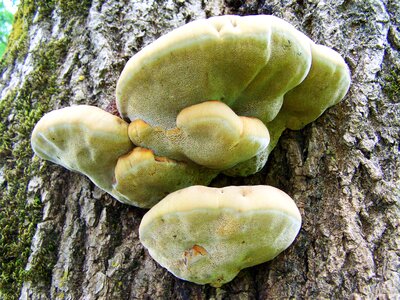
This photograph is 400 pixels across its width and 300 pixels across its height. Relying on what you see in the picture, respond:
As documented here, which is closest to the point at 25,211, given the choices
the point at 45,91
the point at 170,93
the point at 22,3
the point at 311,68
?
the point at 45,91

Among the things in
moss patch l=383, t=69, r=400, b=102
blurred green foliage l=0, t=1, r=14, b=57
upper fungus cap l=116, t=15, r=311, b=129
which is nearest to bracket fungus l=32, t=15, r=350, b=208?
upper fungus cap l=116, t=15, r=311, b=129

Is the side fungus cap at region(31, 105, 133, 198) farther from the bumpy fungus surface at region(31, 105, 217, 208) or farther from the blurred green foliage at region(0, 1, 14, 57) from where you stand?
the blurred green foliage at region(0, 1, 14, 57)

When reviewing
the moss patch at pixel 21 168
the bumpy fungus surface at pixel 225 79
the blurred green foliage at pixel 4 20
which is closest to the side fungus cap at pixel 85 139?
the bumpy fungus surface at pixel 225 79

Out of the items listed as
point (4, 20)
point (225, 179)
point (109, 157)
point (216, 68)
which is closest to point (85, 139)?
point (109, 157)

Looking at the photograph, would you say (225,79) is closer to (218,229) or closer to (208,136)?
(208,136)

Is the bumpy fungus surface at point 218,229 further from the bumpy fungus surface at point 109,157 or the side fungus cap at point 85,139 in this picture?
the side fungus cap at point 85,139

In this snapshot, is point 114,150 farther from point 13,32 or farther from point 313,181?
point 13,32
